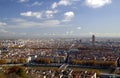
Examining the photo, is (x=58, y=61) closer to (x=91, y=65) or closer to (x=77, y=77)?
(x=91, y=65)

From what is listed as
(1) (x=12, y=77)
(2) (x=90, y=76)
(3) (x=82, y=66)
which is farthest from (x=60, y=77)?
(3) (x=82, y=66)

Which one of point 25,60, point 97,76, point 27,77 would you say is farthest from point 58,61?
point 27,77

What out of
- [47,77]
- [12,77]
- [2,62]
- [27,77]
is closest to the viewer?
[12,77]

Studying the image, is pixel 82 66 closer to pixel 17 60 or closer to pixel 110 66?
pixel 110 66

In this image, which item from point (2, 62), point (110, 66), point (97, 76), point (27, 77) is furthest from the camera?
point (2, 62)

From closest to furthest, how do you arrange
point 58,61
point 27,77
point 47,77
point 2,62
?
point 27,77 < point 47,77 < point 2,62 < point 58,61

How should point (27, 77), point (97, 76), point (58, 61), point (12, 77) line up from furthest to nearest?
point (58, 61) → point (97, 76) → point (27, 77) → point (12, 77)

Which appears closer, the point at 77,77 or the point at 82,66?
the point at 77,77

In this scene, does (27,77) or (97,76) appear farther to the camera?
(97,76)
